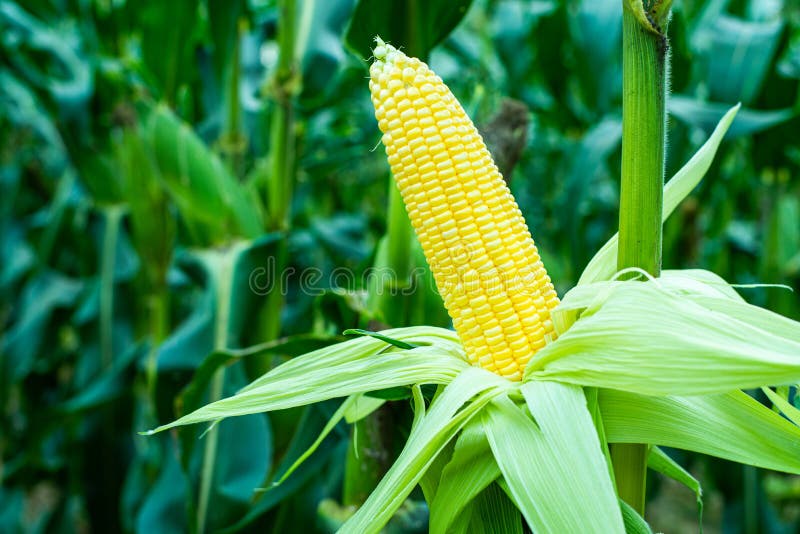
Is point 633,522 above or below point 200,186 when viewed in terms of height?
below

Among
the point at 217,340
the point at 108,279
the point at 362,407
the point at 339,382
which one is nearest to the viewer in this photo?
the point at 339,382

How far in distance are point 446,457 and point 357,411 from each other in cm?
15

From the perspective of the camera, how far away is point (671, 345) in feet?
1.44

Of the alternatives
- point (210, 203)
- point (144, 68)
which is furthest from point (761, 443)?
point (144, 68)

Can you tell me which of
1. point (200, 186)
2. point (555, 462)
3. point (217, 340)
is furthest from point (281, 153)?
point (555, 462)

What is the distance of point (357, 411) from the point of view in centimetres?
66

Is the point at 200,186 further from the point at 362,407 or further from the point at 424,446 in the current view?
the point at 424,446

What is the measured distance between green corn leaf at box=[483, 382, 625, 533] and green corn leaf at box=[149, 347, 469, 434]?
0.08 meters

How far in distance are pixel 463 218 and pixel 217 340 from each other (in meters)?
0.75

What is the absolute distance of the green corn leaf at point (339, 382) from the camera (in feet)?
1.73

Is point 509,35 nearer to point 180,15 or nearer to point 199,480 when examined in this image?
point 180,15

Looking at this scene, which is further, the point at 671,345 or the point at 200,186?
the point at 200,186

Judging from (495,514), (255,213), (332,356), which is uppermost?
(255,213)

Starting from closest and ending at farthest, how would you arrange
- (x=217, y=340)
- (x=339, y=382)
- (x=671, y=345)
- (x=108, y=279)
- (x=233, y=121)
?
(x=671, y=345) → (x=339, y=382) → (x=217, y=340) → (x=233, y=121) → (x=108, y=279)
